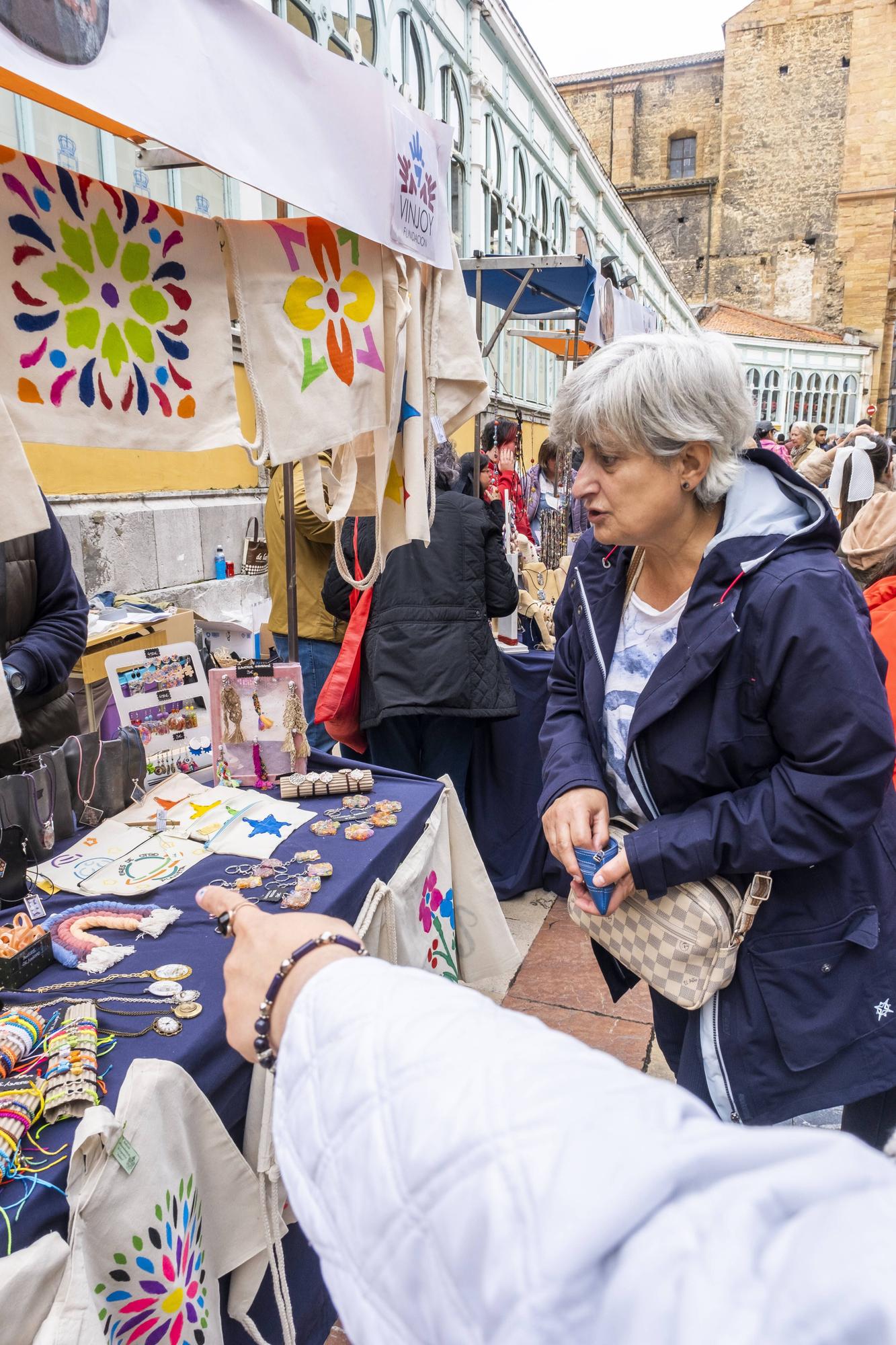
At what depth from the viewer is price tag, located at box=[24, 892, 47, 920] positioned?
1621mm

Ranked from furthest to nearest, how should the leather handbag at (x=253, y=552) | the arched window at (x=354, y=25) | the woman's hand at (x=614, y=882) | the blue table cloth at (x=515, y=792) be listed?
the arched window at (x=354, y=25) < the leather handbag at (x=253, y=552) < the blue table cloth at (x=515, y=792) < the woman's hand at (x=614, y=882)

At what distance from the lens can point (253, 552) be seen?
5.86m

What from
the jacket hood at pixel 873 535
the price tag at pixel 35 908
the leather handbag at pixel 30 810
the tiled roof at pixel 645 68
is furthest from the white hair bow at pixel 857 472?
the tiled roof at pixel 645 68

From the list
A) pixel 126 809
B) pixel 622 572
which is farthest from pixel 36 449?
pixel 622 572

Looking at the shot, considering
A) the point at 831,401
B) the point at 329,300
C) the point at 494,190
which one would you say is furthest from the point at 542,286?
the point at 831,401

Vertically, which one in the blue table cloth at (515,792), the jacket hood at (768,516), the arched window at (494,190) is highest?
the arched window at (494,190)

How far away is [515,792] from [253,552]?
117 inches

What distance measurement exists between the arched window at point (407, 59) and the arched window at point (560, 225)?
6.29 meters

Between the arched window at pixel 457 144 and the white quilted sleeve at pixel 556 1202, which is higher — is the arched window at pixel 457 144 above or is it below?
above

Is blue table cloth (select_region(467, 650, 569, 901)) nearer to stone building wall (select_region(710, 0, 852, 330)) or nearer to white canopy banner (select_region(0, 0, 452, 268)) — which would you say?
white canopy banner (select_region(0, 0, 452, 268))

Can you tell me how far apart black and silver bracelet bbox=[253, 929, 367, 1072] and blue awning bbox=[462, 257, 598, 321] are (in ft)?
15.8

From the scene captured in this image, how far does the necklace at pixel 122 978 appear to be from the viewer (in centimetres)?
141

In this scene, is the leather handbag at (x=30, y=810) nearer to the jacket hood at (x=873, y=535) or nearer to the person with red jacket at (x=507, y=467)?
the jacket hood at (x=873, y=535)

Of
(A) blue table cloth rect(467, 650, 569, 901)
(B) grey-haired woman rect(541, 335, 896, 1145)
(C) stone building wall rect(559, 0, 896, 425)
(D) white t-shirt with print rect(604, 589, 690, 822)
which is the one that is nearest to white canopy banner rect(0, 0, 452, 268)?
(B) grey-haired woman rect(541, 335, 896, 1145)
